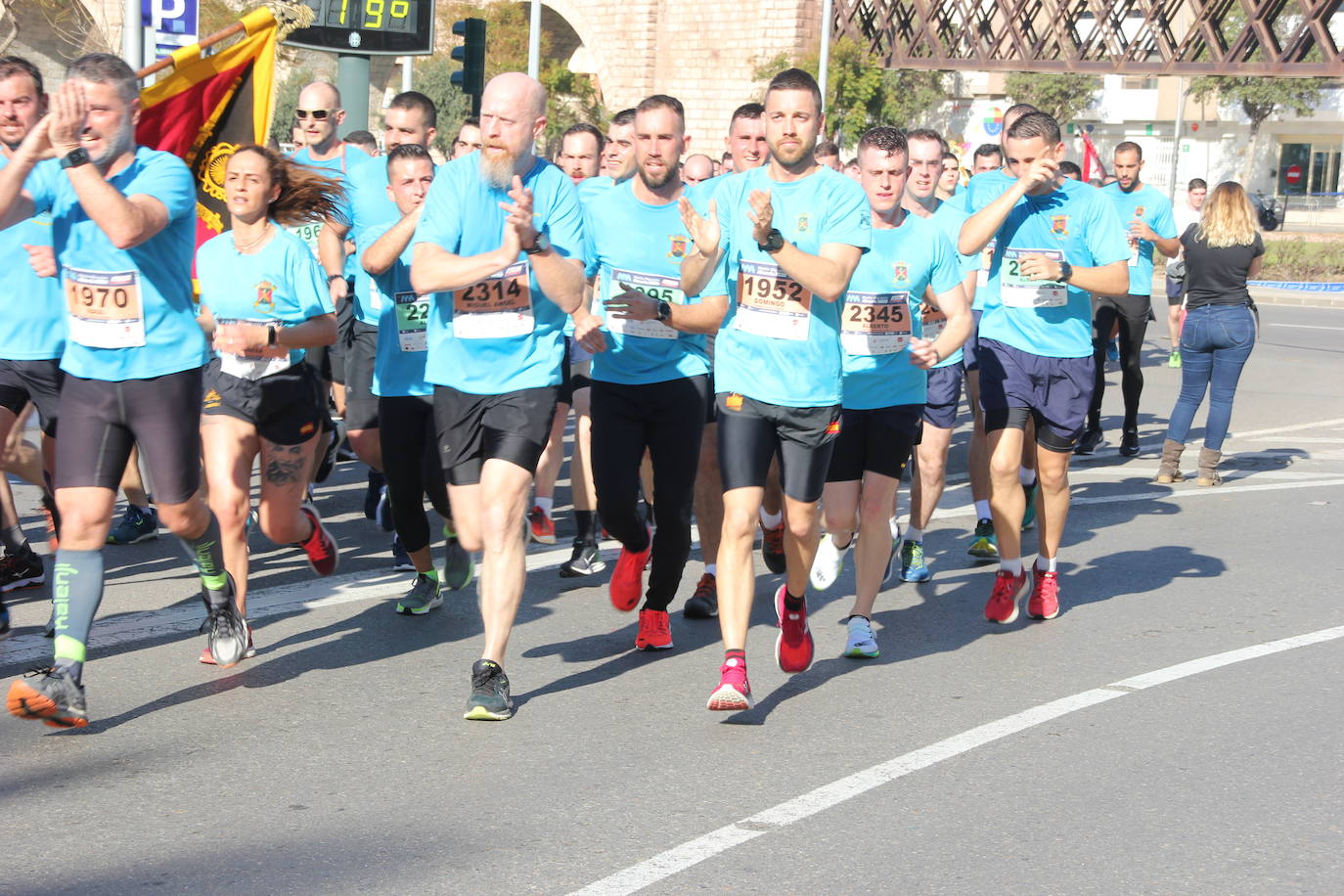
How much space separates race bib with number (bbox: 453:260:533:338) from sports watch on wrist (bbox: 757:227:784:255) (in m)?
0.81

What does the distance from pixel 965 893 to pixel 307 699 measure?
258cm

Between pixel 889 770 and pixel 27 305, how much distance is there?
3893 millimetres

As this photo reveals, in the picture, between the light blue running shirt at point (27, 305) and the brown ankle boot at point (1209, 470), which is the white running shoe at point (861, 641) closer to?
the light blue running shirt at point (27, 305)

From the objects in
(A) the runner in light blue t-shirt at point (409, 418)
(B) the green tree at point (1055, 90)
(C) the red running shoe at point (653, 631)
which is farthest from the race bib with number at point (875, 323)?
(B) the green tree at point (1055, 90)

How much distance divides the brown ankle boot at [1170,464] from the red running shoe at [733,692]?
6514 millimetres

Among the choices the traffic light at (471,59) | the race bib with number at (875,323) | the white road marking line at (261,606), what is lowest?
the white road marking line at (261,606)

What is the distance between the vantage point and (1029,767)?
16.9 ft

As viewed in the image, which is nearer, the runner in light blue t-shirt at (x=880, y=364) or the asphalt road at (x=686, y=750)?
the asphalt road at (x=686, y=750)

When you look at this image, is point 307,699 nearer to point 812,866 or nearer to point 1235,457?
point 812,866

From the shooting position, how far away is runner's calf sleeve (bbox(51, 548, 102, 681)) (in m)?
5.27

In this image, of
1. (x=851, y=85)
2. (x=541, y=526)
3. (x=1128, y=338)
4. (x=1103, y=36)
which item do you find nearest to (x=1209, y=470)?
(x=1128, y=338)

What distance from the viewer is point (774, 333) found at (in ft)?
18.9

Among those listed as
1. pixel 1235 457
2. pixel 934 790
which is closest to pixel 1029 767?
pixel 934 790

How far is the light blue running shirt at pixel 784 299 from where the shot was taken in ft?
18.6
